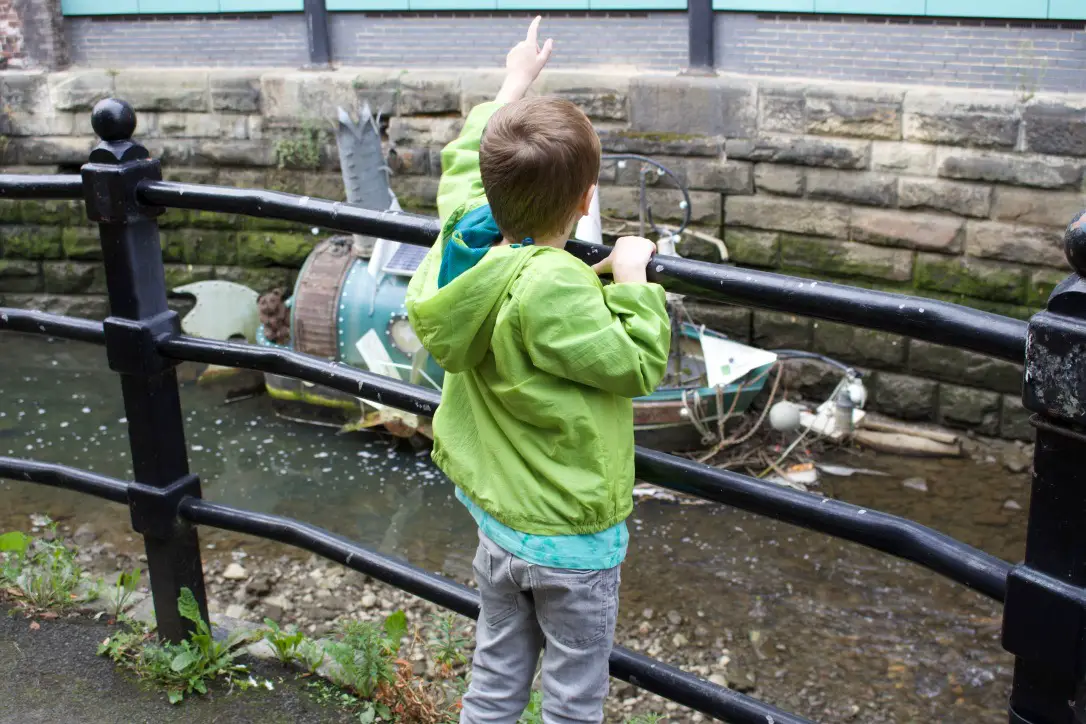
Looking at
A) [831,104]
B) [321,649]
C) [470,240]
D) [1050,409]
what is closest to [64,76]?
[831,104]

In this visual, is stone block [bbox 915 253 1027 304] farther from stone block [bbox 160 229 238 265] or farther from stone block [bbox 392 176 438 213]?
stone block [bbox 160 229 238 265]

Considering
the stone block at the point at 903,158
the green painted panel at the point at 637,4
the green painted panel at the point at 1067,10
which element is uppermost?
the green painted panel at the point at 637,4

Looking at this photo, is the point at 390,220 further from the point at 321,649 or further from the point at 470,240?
the point at 321,649

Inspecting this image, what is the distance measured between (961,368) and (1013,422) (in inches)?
16.2

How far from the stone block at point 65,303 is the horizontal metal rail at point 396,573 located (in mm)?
6488

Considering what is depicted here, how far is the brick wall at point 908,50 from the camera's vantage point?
6.16m

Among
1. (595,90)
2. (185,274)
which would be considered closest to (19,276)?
(185,274)

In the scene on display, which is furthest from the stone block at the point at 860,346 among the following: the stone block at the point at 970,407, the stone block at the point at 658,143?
the stone block at the point at 658,143

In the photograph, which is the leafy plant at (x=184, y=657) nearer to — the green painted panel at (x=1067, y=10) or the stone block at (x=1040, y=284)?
→ the stone block at (x=1040, y=284)

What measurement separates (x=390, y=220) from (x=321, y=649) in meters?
1.03

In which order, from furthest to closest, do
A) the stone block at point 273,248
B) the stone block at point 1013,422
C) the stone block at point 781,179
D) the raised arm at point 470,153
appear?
the stone block at point 273,248
the stone block at point 781,179
the stone block at point 1013,422
the raised arm at point 470,153

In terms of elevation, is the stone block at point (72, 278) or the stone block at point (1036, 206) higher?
the stone block at point (1036, 206)

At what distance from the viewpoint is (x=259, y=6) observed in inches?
327

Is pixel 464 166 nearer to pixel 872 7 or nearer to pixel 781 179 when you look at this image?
pixel 781 179
